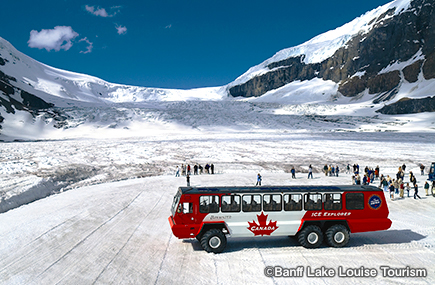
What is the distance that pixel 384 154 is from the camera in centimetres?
3997

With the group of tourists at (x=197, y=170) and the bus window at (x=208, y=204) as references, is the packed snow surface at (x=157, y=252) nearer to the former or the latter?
the bus window at (x=208, y=204)

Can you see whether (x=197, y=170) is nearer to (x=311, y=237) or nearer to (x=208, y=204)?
(x=208, y=204)

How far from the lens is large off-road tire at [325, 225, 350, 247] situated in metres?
10.7

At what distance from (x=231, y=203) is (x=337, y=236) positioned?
4.17m

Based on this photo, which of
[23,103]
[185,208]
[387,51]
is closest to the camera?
[185,208]

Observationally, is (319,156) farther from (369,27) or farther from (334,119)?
(369,27)

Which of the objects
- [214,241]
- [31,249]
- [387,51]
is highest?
[387,51]

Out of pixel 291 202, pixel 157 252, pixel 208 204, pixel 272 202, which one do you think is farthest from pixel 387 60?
pixel 157 252

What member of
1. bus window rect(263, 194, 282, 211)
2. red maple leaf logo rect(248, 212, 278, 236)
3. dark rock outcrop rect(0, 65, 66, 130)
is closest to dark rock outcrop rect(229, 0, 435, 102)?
dark rock outcrop rect(0, 65, 66, 130)

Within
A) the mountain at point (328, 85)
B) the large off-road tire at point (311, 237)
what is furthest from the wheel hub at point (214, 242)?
the mountain at point (328, 85)

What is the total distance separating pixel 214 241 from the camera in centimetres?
1054

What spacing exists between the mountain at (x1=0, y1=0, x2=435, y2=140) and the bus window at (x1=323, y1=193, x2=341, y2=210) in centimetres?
7078

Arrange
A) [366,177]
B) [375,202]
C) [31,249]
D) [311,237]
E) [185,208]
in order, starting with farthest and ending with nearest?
[366,177] → [31,249] → [375,202] → [311,237] → [185,208]

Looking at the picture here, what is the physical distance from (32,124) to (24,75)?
269ft
